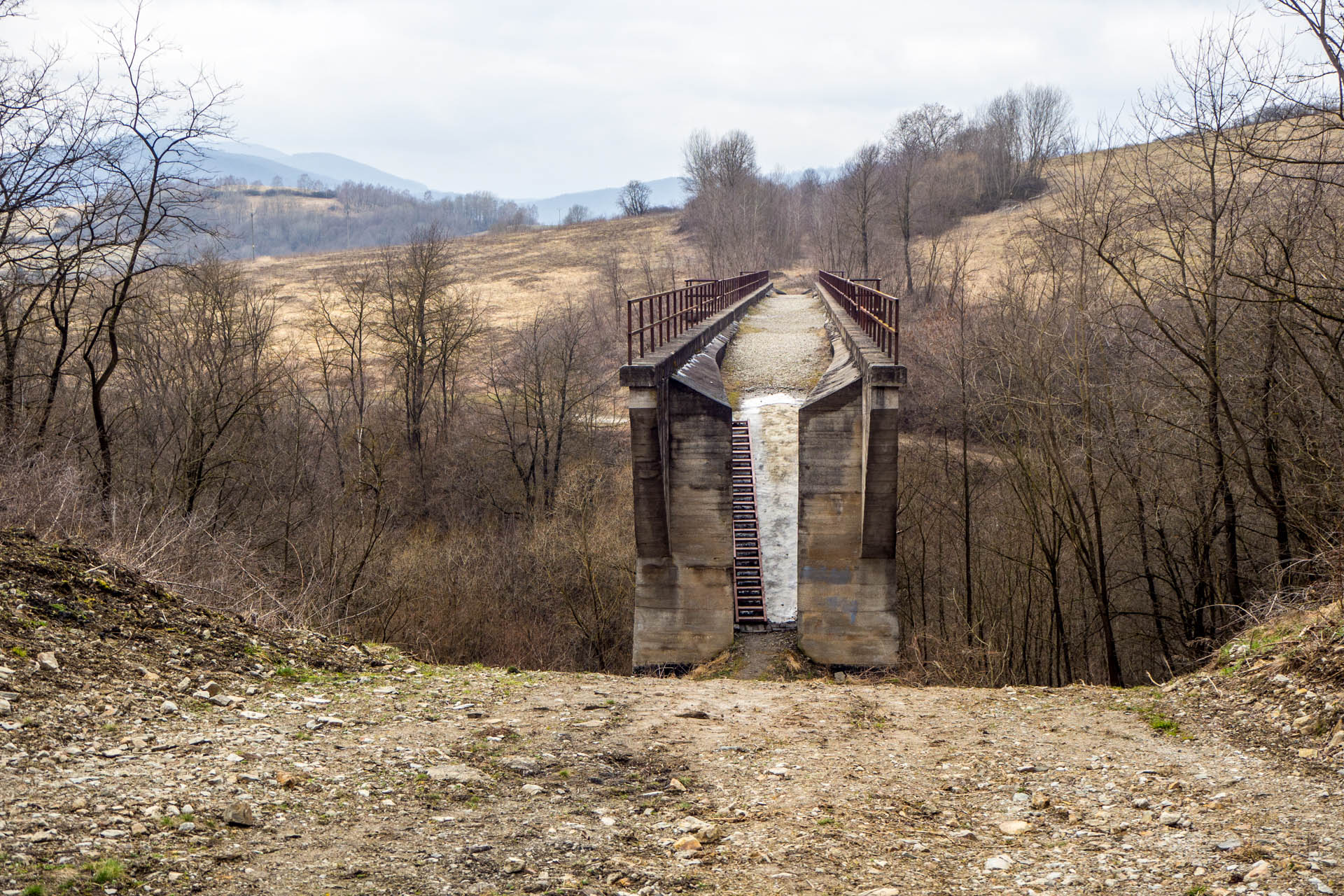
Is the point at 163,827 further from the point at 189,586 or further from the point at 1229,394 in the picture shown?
the point at 1229,394

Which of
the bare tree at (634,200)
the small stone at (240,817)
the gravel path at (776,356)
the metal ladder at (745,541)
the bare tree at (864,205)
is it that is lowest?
the metal ladder at (745,541)

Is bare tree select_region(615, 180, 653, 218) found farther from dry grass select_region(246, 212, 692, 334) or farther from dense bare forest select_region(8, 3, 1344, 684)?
dense bare forest select_region(8, 3, 1344, 684)

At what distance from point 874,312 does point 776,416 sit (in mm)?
4074

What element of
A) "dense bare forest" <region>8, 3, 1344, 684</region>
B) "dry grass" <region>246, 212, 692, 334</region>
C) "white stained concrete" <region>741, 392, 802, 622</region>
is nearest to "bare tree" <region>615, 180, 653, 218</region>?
"dry grass" <region>246, 212, 692, 334</region>

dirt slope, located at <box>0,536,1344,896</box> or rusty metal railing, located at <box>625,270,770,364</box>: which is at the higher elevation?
rusty metal railing, located at <box>625,270,770,364</box>

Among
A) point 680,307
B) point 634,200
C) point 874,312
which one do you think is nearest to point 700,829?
point 874,312

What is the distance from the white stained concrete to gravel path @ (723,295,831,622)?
0.01m

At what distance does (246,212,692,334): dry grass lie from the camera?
57.8 meters

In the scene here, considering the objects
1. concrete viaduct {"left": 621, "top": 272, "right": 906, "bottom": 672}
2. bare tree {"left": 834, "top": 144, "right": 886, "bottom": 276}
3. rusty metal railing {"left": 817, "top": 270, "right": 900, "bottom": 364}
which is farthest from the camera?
bare tree {"left": 834, "top": 144, "right": 886, "bottom": 276}

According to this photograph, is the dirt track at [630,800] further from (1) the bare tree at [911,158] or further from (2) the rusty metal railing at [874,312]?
(1) the bare tree at [911,158]

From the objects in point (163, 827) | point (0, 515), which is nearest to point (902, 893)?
point (163, 827)

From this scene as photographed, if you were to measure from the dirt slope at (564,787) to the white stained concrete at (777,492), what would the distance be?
8.13m

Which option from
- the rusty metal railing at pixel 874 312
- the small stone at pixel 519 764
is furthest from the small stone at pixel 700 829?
the rusty metal railing at pixel 874 312

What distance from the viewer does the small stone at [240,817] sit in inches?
157
